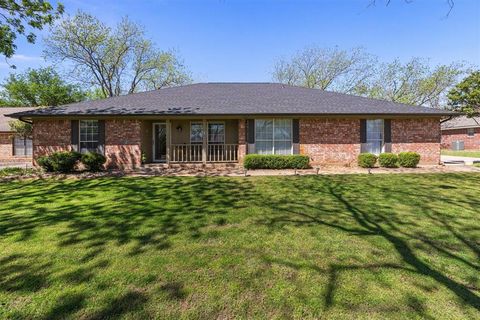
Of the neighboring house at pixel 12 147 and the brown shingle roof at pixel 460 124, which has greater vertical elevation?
the brown shingle roof at pixel 460 124

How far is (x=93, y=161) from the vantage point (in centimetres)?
1176

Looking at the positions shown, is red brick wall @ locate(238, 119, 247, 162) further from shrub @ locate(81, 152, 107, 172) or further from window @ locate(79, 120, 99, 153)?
window @ locate(79, 120, 99, 153)

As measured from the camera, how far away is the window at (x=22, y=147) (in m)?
20.5

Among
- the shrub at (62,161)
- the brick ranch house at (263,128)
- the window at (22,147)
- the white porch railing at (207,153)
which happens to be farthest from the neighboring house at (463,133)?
the window at (22,147)

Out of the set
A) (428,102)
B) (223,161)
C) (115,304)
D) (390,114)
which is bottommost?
(115,304)

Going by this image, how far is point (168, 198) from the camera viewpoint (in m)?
6.91

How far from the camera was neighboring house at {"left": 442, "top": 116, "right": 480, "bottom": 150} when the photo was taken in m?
29.9

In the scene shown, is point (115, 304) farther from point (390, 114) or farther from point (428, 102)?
point (428, 102)

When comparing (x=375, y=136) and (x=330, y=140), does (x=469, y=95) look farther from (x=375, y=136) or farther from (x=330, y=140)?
(x=330, y=140)

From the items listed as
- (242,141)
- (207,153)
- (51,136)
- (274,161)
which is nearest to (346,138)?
(274,161)

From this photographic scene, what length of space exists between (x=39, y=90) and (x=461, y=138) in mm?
50779

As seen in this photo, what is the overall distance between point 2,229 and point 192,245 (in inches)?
140

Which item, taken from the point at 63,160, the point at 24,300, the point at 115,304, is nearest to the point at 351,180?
the point at 115,304

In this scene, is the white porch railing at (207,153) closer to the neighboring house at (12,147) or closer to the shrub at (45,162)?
the shrub at (45,162)
